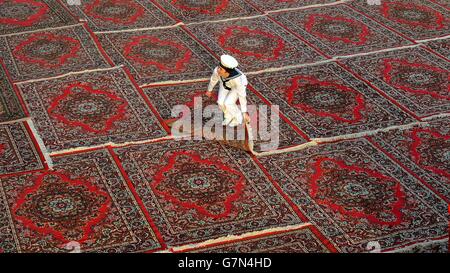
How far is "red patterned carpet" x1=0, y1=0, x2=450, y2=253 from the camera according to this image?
432 centimetres

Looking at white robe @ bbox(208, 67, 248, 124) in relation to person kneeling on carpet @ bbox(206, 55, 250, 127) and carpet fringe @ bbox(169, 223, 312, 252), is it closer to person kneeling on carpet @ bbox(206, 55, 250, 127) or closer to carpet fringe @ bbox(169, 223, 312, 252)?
person kneeling on carpet @ bbox(206, 55, 250, 127)

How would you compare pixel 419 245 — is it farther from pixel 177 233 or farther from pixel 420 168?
pixel 177 233

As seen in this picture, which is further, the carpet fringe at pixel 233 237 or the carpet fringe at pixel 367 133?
the carpet fringe at pixel 367 133

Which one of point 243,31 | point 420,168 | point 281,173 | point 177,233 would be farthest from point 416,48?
point 177,233

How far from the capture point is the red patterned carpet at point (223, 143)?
432cm

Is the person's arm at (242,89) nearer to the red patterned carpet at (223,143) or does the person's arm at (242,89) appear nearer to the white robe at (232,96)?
the white robe at (232,96)

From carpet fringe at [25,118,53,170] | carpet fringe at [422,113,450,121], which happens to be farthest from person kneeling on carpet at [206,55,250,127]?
carpet fringe at [422,113,450,121]

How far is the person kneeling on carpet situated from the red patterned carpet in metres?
Answer: 0.24

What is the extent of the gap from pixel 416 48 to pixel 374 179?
7.97 ft

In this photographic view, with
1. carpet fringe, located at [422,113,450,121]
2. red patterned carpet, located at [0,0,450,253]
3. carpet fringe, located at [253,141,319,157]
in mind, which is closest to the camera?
red patterned carpet, located at [0,0,450,253]

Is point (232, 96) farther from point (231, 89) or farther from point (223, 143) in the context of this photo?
point (223, 143)

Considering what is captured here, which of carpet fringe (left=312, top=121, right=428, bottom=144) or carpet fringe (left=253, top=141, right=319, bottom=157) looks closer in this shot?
carpet fringe (left=253, top=141, right=319, bottom=157)

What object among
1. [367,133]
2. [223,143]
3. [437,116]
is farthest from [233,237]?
[437,116]

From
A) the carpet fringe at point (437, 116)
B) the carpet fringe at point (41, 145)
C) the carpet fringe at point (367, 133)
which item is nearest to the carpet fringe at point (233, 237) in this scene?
the carpet fringe at point (367, 133)
